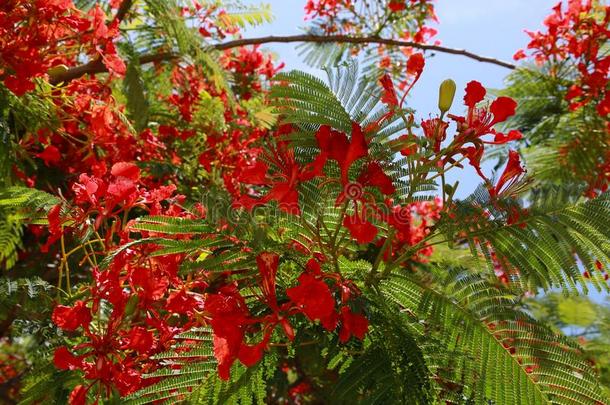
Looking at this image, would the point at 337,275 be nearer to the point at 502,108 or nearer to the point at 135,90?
the point at 502,108

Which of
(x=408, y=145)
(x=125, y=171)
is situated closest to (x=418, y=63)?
(x=408, y=145)

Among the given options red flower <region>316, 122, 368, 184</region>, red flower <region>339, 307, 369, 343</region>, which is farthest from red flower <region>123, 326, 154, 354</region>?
red flower <region>316, 122, 368, 184</region>

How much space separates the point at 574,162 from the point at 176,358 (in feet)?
8.26

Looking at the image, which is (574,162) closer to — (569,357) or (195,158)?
(195,158)

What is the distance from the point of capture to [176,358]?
56.2 inches

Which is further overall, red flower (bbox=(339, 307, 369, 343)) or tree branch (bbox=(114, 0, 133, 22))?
tree branch (bbox=(114, 0, 133, 22))

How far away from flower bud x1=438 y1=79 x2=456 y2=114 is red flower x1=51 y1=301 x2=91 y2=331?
890 millimetres

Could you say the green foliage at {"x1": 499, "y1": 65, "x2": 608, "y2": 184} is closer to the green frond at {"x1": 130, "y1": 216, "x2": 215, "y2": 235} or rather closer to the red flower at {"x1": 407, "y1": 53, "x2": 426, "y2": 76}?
the red flower at {"x1": 407, "y1": 53, "x2": 426, "y2": 76}

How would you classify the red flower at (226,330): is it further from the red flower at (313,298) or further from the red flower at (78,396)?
the red flower at (78,396)

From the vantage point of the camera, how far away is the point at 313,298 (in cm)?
Answer: 115

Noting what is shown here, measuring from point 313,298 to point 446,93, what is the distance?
0.50m

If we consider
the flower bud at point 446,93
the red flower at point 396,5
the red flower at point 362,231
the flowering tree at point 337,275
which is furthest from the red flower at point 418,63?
the red flower at point 396,5

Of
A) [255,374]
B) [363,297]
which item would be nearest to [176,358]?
[255,374]

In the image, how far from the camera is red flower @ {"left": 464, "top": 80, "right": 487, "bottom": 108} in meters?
1.35
